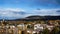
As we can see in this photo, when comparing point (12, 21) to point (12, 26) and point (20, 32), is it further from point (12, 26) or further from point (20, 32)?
point (20, 32)

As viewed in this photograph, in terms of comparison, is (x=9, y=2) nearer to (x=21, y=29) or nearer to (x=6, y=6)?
(x=6, y=6)

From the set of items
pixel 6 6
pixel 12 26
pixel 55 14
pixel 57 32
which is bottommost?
pixel 57 32

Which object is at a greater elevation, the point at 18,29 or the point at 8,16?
the point at 8,16

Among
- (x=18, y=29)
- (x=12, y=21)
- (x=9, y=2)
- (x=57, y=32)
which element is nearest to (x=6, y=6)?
(x=9, y=2)

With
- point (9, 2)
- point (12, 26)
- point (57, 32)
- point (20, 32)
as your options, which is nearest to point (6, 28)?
point (12, 26)

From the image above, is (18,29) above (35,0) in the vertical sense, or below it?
below

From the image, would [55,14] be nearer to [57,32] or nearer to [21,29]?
[57,32]
